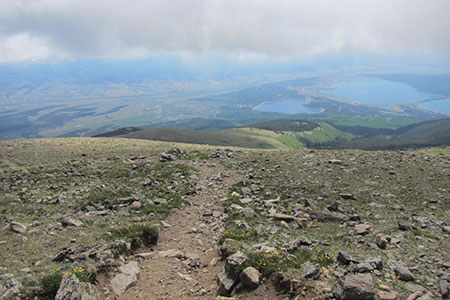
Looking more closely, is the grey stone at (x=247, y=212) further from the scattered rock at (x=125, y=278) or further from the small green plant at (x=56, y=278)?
the small green plant at (x=56, y=278)

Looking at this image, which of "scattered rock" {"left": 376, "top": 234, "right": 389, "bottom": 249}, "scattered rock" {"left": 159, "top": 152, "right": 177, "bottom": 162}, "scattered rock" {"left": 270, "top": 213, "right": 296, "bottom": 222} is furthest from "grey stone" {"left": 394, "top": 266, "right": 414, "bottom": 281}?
"scattered rock" {"left": 159, "top": 152, "right": 177, "bottom": 162}

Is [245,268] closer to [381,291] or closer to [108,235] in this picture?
[381,291]

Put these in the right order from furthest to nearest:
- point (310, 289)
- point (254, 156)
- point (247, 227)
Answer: point (254, 156)
point (247, 227)
point (310, 289)

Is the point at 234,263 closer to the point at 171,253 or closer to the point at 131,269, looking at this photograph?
the point at 171,253

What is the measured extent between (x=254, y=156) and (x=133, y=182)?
16.5 metres

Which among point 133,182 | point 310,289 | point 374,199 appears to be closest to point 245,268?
point 310,289

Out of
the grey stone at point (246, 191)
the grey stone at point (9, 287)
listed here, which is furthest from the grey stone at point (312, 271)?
the grey stone at point (246, 191)

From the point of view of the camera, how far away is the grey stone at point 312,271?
943cm

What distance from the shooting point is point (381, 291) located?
27.2 ft

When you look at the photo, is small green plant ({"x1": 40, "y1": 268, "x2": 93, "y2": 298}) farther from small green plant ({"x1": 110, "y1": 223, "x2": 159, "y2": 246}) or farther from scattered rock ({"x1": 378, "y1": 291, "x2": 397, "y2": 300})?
Answer: scattered rock ({"x1": 378, "y1": 291, "x2": 397, "y2": 300})

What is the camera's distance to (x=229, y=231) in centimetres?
1461

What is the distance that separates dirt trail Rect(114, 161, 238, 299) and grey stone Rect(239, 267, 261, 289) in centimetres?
141

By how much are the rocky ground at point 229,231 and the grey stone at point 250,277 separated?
41mm

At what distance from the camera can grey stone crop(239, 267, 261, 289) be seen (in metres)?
9.57
